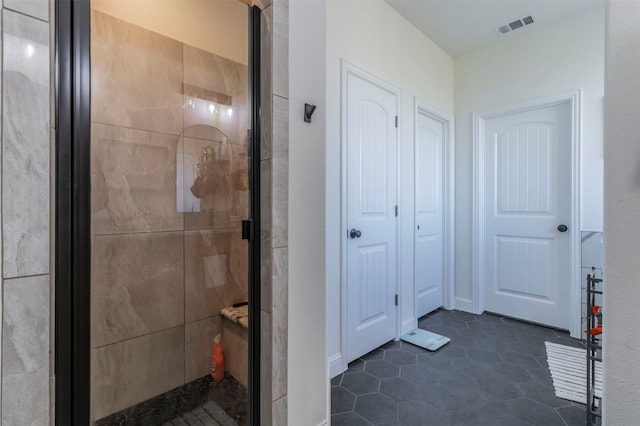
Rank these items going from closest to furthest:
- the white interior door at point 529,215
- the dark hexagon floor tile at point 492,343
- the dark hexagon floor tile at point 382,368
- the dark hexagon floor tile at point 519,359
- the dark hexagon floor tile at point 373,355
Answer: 1. the dark hexagon floor tile at point 382,368
2. the dark hexagon floor tile at point 519,359
3. the dark hexagon floor tile at point 373,355
4. the dark hexagon floor tile at point 492,343
5. the white interior door at point 529,215

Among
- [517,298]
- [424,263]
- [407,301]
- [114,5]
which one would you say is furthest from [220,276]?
[517,298]

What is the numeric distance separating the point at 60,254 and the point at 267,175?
0.70 meters

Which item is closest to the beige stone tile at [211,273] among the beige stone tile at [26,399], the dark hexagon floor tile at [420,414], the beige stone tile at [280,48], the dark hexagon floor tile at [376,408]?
the beige stone tile at [26,399]

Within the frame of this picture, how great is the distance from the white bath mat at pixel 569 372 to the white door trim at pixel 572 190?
0.40 m

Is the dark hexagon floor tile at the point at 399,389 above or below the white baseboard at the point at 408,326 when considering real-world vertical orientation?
below

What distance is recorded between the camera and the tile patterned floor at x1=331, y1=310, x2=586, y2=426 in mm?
1643

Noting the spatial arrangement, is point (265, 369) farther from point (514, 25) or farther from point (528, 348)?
point (514, 25)

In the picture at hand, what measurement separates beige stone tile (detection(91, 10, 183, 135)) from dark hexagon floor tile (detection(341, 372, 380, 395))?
1.81 m

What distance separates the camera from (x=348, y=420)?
162 cm

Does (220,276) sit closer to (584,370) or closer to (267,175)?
(267,175)

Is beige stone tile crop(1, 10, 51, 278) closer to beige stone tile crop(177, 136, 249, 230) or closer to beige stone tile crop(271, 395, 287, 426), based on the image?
beige stone tile crop(177, 136, 249, 230)

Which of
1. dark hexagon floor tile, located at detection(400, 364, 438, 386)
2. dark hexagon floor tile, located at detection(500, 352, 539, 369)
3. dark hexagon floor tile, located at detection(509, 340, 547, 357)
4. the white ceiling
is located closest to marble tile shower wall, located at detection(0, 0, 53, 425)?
dark hexagon floor tile, located at detection(400, 364, 438, 386)

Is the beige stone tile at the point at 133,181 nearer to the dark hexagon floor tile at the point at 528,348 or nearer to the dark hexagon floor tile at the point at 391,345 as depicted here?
the dark hexagon floor tile at the point at 391,345

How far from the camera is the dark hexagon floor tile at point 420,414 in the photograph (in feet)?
5.26
